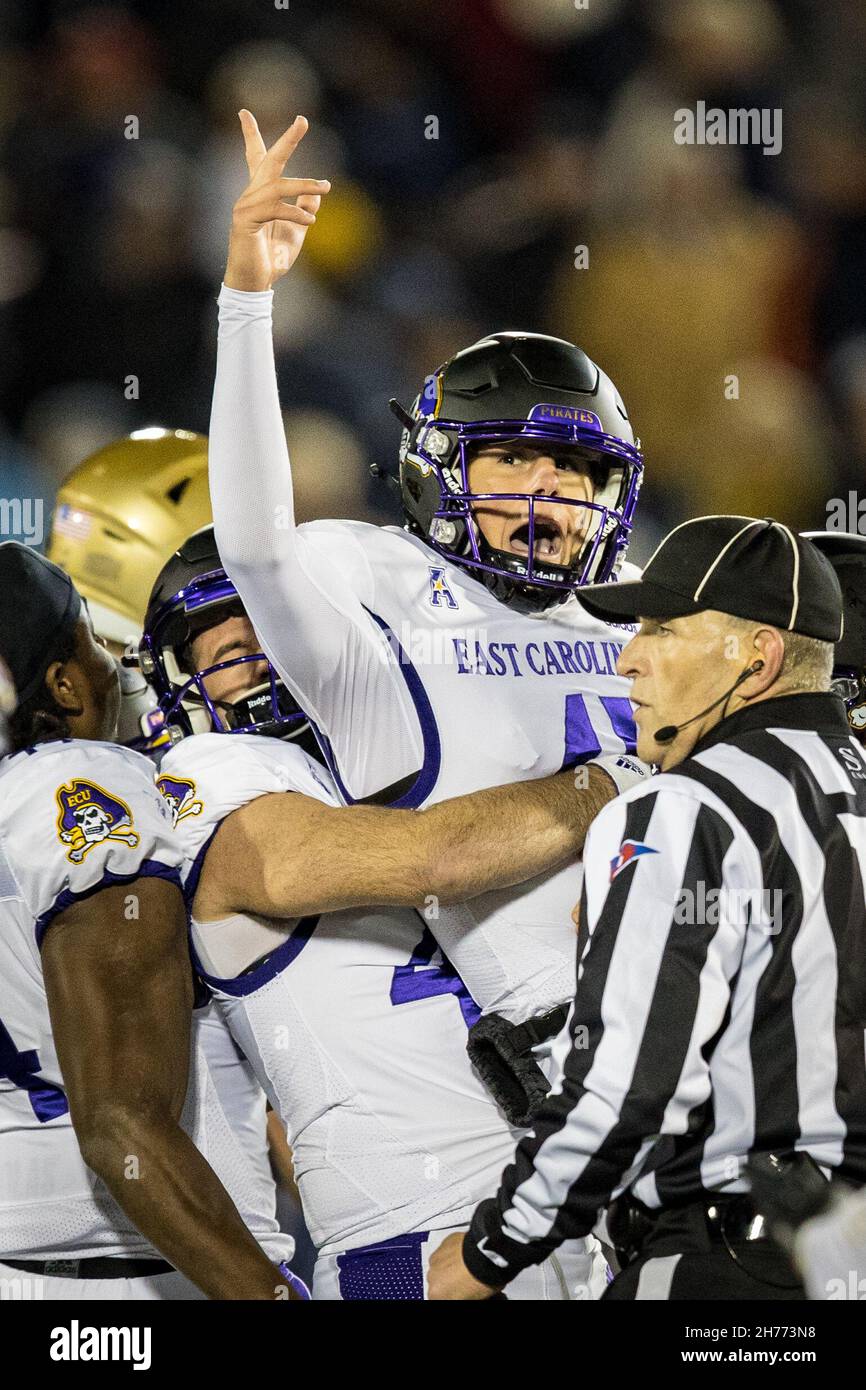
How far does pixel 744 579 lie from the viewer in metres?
1.75

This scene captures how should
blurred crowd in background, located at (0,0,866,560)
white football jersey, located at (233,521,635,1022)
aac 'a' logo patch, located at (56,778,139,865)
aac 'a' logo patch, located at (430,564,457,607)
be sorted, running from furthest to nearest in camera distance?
blurred crowd in background, located at (0,0,866,560)
aac 'a' logo patch, located at (430,564,457,607)
white football jersey, located at (233,521,635,1022)
aac 'a' logo patch, located at (56,778,139,865)

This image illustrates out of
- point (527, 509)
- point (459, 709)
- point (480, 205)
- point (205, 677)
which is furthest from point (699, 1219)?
point (480, 205)

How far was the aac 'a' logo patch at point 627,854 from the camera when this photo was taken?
1.58 metres

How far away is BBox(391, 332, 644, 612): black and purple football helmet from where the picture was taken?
2.36 metres

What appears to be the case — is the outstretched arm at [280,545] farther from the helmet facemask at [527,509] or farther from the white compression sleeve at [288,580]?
the helmet facemask at [527,509]

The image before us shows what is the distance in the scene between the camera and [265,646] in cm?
212

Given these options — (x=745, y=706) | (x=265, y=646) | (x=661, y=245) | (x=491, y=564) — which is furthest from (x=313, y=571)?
(x=661, y=245)

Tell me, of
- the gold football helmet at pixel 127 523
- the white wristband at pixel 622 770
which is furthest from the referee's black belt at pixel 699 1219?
the gold football helmet at pixel 127 523

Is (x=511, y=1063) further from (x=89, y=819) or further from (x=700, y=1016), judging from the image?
(x=89, y=819)

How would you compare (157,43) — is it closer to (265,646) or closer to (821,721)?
(265,646)

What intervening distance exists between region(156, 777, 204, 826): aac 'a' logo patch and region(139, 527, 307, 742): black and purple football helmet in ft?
0.65

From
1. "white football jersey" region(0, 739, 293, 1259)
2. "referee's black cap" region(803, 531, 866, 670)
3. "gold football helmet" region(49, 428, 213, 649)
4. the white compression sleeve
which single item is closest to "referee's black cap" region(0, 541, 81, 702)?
"white football jersey" region(0, 739, 293, 1259)

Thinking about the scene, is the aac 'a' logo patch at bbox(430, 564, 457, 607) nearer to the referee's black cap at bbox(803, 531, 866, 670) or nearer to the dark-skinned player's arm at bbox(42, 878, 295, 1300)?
the referee's black cap at bbox(803, 531, 866, 670)

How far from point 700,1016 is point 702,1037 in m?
0.02
